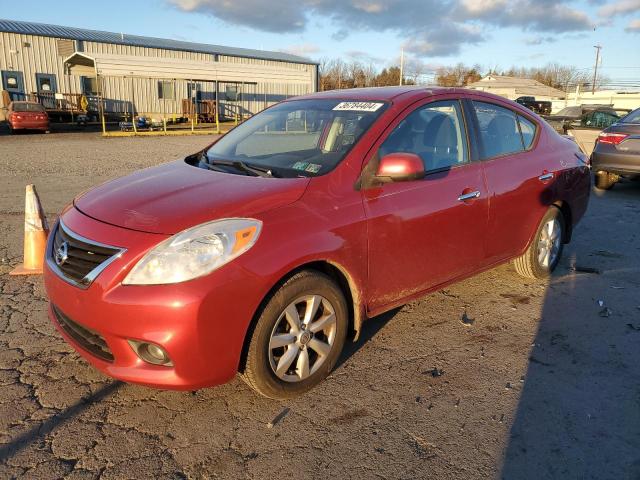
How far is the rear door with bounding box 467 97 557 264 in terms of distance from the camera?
4109mm

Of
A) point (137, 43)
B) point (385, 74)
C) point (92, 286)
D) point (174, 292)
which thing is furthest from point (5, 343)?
point (385, 74)

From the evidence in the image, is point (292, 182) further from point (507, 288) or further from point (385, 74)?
point (385, 74)

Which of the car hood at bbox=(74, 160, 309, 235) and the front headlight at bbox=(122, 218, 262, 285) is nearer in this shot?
the front headlight at bbox=(122, 218, 262, 285)

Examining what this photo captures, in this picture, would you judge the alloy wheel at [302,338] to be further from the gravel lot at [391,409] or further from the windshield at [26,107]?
the windshield at [26,107]

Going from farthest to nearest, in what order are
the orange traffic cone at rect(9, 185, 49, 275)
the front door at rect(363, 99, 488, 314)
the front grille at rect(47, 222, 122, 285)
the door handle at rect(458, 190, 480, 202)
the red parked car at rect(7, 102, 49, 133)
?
the red parked car at rect(7, 102, 49, 133), the orange traffic cone at rect(9, 185, 49, 275), the door handle at rect(458, 190, 480, 202), the front door at rect(363, 99, 488, 314), the front grille at rect(47, 222, 122, 285)

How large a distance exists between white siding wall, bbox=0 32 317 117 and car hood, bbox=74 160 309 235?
2514 cm

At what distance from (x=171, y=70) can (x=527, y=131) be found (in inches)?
1050

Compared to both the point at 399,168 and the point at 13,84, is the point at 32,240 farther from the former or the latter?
the point at 13,84

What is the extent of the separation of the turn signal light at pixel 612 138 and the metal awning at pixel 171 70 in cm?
2319

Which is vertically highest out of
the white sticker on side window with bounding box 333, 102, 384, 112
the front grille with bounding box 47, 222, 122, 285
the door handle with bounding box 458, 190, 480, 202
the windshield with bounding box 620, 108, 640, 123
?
the windshield with bounding box 620, 108, 640, 123

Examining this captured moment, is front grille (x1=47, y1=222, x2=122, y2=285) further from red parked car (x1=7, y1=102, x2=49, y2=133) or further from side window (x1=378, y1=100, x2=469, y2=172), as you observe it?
red parked car (x1=7, y1=102, x2=49, y2=133)

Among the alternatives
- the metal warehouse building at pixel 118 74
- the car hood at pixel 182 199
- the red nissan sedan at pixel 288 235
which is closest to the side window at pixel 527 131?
the red nissan sedan at pixel 288 235

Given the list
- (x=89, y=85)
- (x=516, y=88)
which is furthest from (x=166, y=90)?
(x=516, y=88)

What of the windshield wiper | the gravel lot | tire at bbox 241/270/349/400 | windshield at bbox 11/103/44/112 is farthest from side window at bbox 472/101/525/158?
windshield at bbox 11/103/44/112
